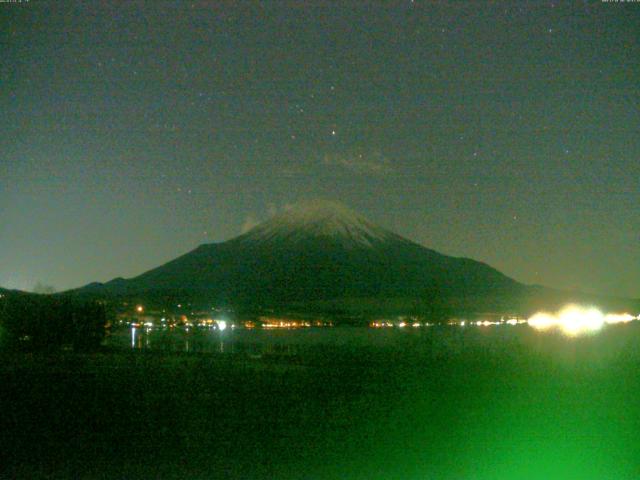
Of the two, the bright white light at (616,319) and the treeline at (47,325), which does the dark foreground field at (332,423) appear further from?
the bright white light at (616,319)

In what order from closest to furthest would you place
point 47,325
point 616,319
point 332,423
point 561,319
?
point 332,423 < point 47,325 < point 561,319 < point 616,319

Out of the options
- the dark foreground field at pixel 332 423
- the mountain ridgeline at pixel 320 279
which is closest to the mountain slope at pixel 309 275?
the mountain ridgeline at pixel 320 279

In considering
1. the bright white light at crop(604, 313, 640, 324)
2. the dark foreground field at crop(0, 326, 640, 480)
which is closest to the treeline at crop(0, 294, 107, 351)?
the dark foreground field at crop(0, 326, 640, 480)

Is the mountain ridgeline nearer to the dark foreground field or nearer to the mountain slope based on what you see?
the mountain slope

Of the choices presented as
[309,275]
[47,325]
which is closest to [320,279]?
[309,275]

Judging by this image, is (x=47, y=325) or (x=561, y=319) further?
(x=561, y=319)

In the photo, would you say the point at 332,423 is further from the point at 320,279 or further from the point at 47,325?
the point at 320,279
